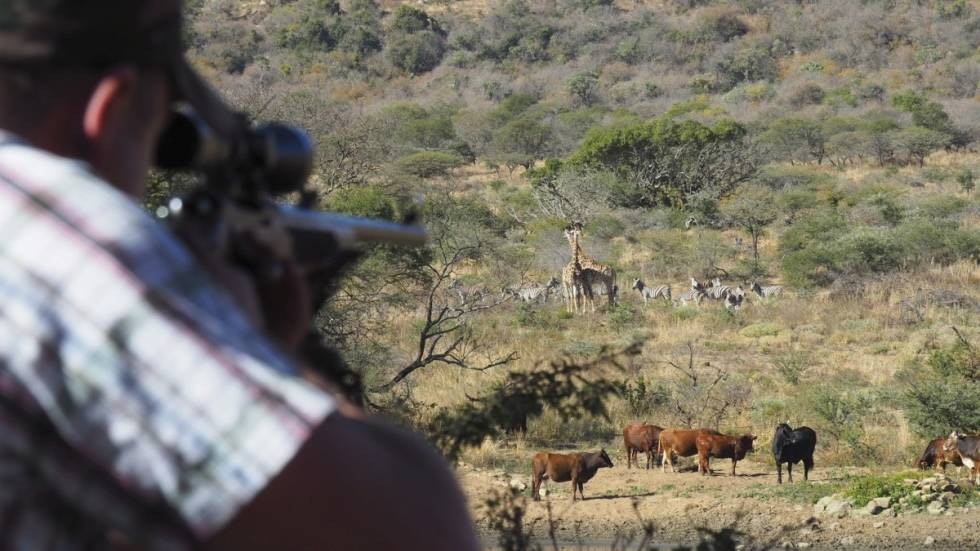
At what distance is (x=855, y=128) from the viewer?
1308 inches

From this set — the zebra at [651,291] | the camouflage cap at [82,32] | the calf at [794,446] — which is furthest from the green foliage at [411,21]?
the camouflage cap at [82,32]

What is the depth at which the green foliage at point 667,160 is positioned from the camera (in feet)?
90.1

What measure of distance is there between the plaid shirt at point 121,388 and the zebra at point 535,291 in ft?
58.7

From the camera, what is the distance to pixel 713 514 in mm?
10281

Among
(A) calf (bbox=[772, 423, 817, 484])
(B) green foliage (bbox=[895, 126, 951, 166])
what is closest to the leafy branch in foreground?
(A) calf (bbox=[772, 423, 817, 484])

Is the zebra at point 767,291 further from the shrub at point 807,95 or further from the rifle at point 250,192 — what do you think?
the shrub at point 807,95

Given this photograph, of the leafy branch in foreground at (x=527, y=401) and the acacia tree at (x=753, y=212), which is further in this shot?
the acacia tree at (x=753, y=212)

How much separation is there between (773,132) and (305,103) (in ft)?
61.3

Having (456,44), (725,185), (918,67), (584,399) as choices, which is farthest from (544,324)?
(456,44)

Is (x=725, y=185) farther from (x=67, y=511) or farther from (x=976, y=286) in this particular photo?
(x=67, y=511)

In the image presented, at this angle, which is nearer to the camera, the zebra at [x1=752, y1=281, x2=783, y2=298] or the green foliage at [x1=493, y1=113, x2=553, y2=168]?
the zebra at [x1=752, y1=281, x2=783, y2=298]

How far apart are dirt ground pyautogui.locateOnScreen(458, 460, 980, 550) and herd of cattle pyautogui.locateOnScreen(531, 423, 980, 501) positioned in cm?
16

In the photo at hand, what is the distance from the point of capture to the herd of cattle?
10398mm

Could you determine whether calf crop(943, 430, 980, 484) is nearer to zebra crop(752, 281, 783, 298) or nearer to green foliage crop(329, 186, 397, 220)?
green foliage crop(329, 186, 397, 220)
